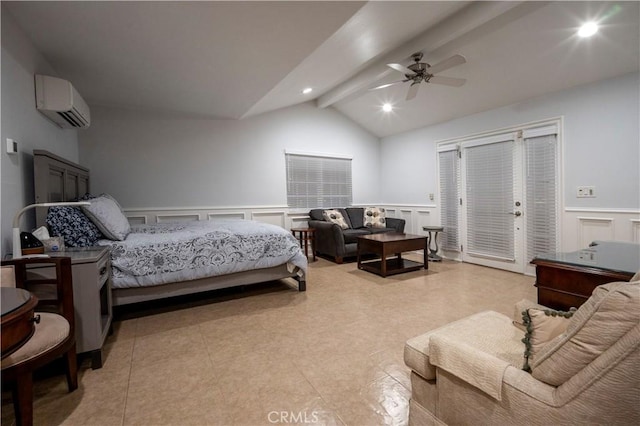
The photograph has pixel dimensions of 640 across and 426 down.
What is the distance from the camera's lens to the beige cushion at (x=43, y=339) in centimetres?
122

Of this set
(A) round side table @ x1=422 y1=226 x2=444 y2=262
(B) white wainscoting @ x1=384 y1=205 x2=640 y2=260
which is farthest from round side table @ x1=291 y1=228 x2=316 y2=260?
(B) white wainscoting @ x1=384 y1=205 x2=640 y2=260

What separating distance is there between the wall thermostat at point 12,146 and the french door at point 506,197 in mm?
5302

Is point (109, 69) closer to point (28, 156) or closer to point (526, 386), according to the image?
point (28, 156)

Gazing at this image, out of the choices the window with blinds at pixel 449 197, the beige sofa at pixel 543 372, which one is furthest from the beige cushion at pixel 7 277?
the window with blinds at pixel 449 197

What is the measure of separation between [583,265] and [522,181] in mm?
3051

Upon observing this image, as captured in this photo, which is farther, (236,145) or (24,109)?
(236,145)

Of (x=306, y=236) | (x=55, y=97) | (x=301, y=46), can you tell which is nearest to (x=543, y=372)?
(x=301, y=46)

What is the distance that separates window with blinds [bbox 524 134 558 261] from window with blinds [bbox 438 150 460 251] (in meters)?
1.07

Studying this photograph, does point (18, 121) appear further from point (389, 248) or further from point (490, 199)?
point (490, 199)

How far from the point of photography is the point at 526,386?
0.92 metres

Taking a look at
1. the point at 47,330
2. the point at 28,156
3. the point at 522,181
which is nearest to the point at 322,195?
the point at 522,181

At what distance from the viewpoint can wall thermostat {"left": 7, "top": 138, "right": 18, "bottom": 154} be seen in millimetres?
1963

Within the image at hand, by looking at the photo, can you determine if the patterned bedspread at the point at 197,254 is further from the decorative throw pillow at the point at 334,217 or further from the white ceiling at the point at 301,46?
the decorative throw pillow at the point at 334,217

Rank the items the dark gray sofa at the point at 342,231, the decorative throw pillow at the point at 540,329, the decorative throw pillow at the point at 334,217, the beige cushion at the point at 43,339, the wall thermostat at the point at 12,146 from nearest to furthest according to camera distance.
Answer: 1. the decorative throw pillow at the point at 540,329
2. the beige cushion at the point at 43,339
3. the wall thermostat at the point at 12,146
4. the dark gray sofa at the point at 342,231
5. the decorative throw pillow at the point at 334,217
